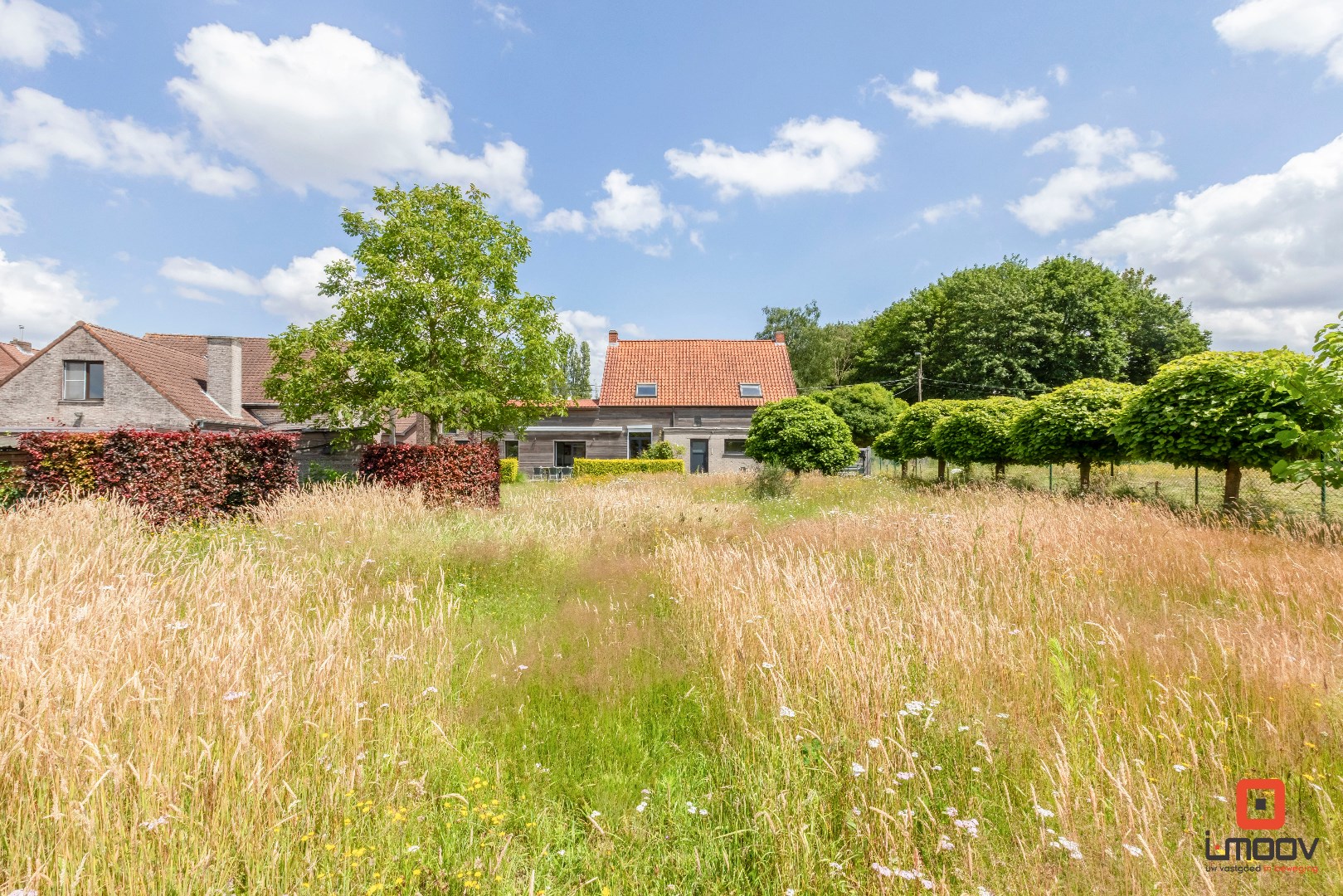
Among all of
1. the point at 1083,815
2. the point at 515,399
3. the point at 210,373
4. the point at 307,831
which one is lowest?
the point at 307,831

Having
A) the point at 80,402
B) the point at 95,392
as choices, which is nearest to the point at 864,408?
the point at 95,392

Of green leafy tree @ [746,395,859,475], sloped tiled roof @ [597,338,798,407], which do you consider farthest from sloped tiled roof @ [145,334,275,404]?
green leafy tree @ [746,395,859,475]

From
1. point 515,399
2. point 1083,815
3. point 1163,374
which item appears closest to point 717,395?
point 515,399

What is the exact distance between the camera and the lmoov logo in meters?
1.87

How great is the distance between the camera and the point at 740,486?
1705 cm

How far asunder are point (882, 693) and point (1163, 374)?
1024 cm

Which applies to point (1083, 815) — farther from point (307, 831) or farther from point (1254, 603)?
point (1254, 603)

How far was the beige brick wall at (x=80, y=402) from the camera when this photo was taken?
1953 cm

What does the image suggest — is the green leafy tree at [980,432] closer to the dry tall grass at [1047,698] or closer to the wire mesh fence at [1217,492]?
the wire mesh fence at [1217,492]

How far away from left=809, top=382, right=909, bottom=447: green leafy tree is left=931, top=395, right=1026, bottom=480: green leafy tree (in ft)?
42.6

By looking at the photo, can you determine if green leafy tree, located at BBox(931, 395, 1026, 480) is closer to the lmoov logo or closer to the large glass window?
the lmoov logo

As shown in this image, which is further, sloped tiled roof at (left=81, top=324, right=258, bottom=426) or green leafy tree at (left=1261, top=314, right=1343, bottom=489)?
sloped tiled roof at (left=81, top=324, right=258, bottom=426)

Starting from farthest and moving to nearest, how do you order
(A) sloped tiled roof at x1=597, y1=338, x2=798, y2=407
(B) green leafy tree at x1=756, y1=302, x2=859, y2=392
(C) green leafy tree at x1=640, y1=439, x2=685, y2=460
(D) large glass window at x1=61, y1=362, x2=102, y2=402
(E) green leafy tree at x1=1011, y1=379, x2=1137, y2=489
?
(B) green leafy tree at x1=756, y1=302, x2=859, y2=392, (A) sloped tiled roof at x1=597, y1=338, x2=798, y2=407, (C) green leafy tree at x1=640, y1=439, x2=685, y2=460, (D) large glass window at x1=61, y1=362, x2=102, y2=402, (E) green leafy tree at x1=1011, y1=379, x2=1137, y2=489

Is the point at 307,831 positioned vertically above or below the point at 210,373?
below
